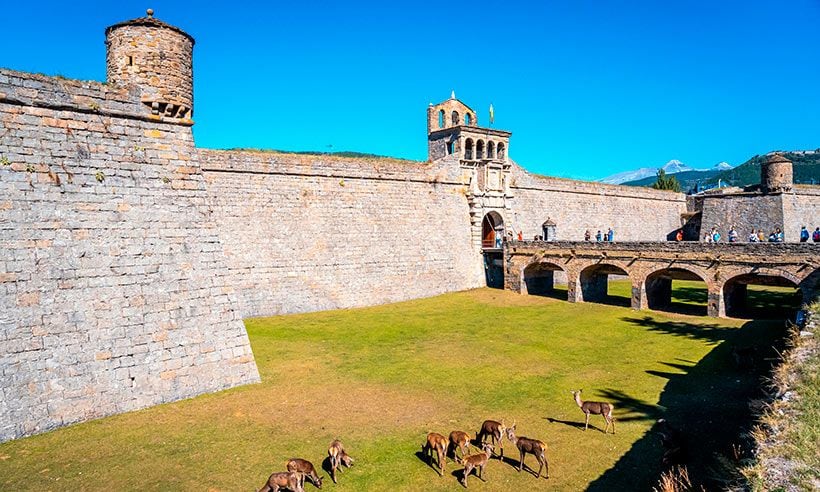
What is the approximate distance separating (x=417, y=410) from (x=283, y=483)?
13.1 feet

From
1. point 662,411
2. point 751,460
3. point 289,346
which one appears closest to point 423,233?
point 289,346

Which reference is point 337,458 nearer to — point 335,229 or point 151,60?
point 151,60

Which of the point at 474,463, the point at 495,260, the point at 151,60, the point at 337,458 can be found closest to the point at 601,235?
the point at 495,260

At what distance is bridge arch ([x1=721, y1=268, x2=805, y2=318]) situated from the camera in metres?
18.2

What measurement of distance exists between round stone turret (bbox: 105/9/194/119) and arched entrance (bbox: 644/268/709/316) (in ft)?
60.3

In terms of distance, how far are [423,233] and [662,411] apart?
16.5m

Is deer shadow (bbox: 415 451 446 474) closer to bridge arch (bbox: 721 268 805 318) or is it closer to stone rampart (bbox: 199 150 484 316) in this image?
stone rampart (bbox: 199 150 484 316)

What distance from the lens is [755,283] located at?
19.5 meters

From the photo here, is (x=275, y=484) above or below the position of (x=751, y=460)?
below

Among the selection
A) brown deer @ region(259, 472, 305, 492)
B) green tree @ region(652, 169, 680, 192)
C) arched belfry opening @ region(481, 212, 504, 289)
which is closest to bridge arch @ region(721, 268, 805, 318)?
arched belfry opening @ region(481, 212, 504, 289)

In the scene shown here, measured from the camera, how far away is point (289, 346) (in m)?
16.0

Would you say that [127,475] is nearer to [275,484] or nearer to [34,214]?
[275,484]

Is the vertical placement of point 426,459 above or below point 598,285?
below

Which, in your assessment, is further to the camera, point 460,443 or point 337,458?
point 460,443
